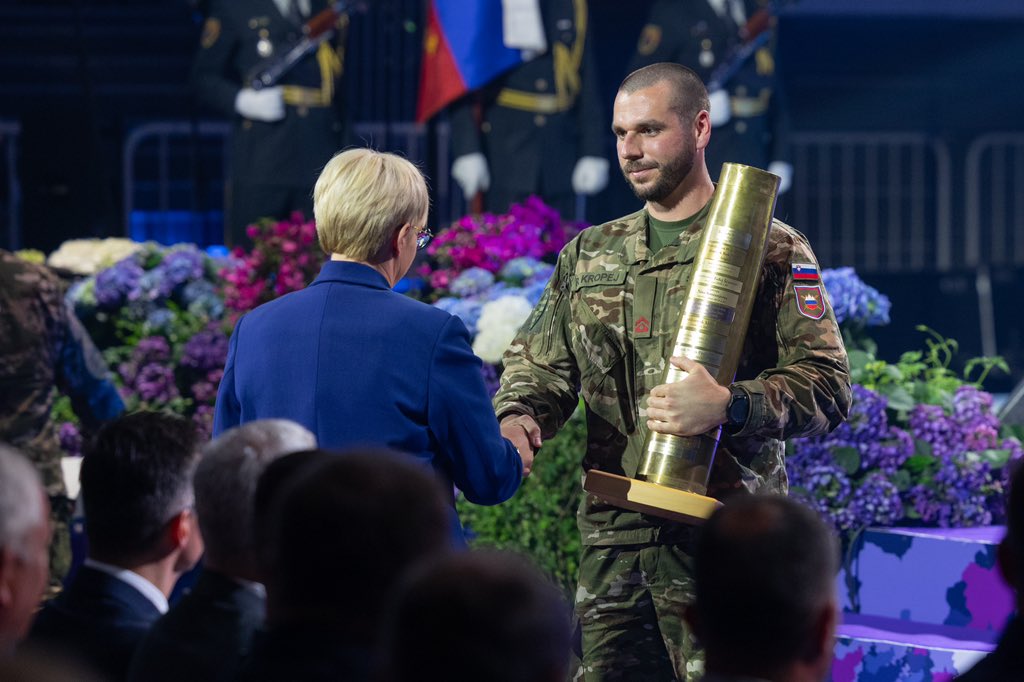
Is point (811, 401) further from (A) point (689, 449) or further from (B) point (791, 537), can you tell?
(B) point (791, 537)

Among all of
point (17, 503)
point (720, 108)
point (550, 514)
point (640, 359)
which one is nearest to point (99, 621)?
point (17, 503)

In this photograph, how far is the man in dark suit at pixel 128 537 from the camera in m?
2.00

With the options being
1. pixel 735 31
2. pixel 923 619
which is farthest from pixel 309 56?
pixel 923 619

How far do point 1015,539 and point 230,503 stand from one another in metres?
1.03

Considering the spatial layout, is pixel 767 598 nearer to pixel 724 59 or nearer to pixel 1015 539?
pixel 1015 539

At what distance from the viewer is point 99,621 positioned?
2.01 meters

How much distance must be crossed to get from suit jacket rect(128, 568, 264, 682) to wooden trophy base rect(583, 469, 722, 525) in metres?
1.00

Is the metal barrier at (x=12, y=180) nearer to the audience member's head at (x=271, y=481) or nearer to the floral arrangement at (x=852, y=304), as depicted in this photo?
the floral arrangement at (x=852, y=304)

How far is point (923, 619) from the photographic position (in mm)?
3826

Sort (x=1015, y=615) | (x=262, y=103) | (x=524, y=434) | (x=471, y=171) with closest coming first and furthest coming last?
(x=1015, y=615), (x=524, y=434), (x=262, y=103), (x=471, y=171)

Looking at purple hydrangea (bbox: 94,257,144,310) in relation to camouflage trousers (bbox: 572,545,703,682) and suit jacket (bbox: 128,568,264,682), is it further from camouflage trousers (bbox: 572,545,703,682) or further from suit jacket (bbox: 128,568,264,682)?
suit jacket (bbox: 128,568,264,682)

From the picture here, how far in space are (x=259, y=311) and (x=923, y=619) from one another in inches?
81.1

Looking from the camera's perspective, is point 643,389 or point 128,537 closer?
point 128,537

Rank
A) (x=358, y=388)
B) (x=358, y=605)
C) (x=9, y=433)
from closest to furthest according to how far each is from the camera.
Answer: (x=358, y=605) → (x=358, y=388) → (x=9, y=433)
